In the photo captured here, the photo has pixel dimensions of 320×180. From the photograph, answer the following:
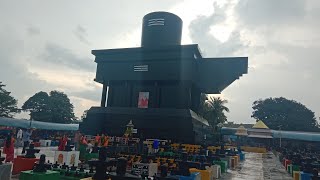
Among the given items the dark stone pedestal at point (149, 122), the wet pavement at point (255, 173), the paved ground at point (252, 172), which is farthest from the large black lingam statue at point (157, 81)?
the paved ground at point (252, 172)

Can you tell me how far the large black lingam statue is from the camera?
117 feet

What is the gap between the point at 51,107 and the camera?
79438 millimetres

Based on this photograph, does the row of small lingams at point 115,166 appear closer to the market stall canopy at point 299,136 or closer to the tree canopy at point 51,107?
the market stall canopy at point 299,136

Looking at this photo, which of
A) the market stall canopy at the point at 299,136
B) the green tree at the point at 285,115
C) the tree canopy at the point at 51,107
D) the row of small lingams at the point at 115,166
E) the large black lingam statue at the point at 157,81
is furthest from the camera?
the green tree at the point at 285,115

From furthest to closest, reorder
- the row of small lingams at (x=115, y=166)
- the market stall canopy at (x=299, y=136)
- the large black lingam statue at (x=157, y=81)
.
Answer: the market stall canopy at (x=299, y=136) < the large black lingam statue at (x=157, y=81) < the row of small lingams at (x=115, y=166)

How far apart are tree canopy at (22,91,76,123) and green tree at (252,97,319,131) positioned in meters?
61.8

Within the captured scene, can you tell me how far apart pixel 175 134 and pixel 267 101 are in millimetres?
72072

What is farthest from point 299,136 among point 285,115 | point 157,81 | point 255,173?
point 255,173

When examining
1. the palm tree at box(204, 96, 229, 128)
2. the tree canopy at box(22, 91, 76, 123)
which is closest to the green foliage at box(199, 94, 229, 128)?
the palm tree at box(204, 96, 229, 128)

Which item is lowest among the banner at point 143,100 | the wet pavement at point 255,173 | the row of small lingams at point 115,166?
the wet pavement at point 255,173

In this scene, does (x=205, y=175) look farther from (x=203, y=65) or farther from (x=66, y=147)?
(x=203, y=65)

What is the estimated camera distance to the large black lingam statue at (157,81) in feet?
117

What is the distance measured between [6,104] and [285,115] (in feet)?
271

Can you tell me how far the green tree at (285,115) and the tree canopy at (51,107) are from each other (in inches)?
2434
